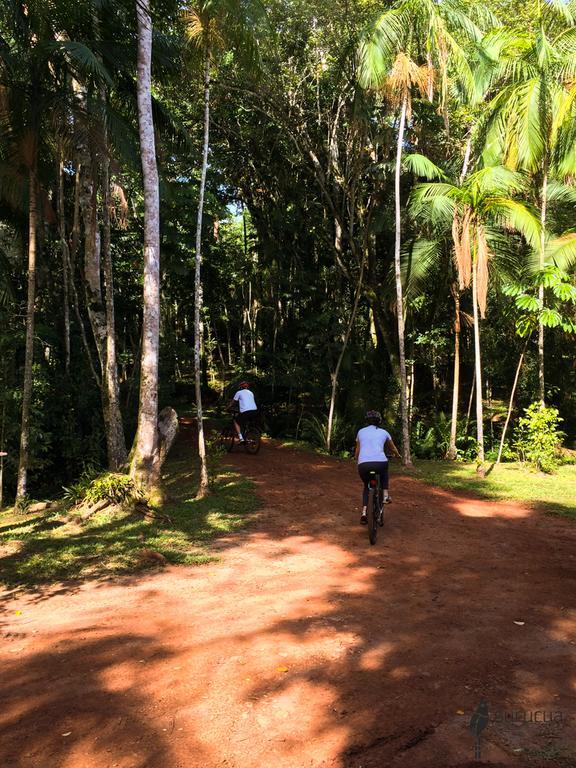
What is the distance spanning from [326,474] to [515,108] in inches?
367

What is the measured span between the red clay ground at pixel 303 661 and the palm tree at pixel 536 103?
8922 mm

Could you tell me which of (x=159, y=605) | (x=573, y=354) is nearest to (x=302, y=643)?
(x=159, y=605)

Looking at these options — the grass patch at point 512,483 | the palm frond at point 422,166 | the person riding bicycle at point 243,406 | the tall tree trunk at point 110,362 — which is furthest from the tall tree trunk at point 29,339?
the palm frond at point 422,166

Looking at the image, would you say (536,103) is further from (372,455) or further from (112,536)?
(112,536)

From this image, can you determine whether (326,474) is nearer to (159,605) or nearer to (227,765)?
(159,605)

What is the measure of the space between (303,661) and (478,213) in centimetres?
Answer: 1104

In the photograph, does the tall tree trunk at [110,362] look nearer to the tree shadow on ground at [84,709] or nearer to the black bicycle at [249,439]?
the black bicycle at [249,439]

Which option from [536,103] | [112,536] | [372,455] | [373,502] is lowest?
[112,536]

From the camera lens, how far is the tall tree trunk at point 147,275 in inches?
366

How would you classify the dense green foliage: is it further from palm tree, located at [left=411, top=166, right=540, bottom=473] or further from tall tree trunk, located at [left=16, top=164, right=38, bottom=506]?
tall tree trunk, located at [left=16, top=164, right=38, bottom=506]

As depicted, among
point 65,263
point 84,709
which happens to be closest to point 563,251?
point 65,263

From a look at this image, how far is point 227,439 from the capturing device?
47.1ft

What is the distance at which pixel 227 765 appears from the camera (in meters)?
2.88

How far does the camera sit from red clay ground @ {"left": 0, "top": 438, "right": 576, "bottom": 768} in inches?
118
